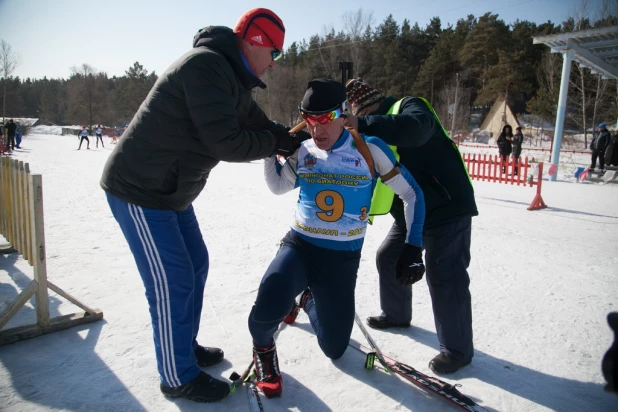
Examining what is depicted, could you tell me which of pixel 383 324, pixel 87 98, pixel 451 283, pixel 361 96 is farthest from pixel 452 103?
pixel 87 98

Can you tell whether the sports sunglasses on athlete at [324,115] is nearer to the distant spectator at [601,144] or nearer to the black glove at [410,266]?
the black glove at [410,266]

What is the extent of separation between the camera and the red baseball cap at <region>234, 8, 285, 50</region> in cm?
236

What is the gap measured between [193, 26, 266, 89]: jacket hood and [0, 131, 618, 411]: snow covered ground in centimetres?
205

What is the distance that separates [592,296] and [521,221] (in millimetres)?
3822

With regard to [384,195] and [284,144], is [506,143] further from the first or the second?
[284,144]

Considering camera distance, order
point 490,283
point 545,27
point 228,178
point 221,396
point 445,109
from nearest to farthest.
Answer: point 221,396, point 490,283, point 228,178, point 445,109, point 545,27

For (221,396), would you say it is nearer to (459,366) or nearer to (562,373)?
(459,366)

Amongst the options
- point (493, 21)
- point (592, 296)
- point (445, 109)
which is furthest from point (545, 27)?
point (592, 296)

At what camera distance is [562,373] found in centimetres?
287

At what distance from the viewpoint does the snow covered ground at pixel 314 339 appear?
2.54m

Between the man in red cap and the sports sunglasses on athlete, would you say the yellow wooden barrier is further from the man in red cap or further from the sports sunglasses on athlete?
the sports sunglasses on athlete

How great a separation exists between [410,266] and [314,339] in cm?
112

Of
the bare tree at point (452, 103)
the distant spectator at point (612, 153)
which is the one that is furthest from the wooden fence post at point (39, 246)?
the bare tree at point (452, 103)

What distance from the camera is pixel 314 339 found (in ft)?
10.8
